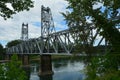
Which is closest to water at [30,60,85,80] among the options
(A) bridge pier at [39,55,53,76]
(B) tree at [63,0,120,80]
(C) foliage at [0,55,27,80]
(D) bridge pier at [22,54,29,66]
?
(A) bridge pier at [39,55,53,76]

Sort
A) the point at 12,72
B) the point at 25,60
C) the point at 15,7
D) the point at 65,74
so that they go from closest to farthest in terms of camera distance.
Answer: the point at 12,72 → the point at 15,7 → the point at 65,74 → the point at 25,60

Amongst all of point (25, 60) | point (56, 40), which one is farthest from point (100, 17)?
point (25, 60)

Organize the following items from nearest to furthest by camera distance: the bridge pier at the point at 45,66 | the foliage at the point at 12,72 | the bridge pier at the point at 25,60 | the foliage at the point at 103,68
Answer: the foliage at the point at 12,72 < the foliage at the point at 103,68 < the bridge pier at the point at 45,66 < the bridge pier at the point at 25,60

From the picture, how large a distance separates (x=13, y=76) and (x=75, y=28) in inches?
239

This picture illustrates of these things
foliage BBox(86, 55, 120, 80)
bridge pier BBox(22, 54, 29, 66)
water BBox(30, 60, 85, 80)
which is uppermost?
bridge pier BBox(22, 54, 29, 66)

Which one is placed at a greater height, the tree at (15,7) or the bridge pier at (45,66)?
the tree at (15,7)

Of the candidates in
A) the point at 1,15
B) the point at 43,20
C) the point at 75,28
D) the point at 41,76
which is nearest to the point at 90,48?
the point at 75,28

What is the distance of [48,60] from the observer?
84312mm

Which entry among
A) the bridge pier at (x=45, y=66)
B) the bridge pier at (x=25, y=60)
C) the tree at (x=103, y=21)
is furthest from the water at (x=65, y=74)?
the tree at (x=103, y=21)

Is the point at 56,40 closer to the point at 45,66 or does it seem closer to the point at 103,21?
the point at 45,66

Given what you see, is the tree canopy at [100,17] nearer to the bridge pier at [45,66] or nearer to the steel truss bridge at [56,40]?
the steel truss bridge at [56,40]

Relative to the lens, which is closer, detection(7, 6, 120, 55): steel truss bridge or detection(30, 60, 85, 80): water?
detection(7, 6, 120, 55): steel truss bridge

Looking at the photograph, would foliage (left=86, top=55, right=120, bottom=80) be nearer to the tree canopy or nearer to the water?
the tree canopy

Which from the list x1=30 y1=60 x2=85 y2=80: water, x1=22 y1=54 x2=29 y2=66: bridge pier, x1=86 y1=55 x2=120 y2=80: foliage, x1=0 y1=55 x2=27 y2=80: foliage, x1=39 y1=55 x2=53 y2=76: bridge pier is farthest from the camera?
x1=22 y1=54 x2=29 y2=66: bridge pier
